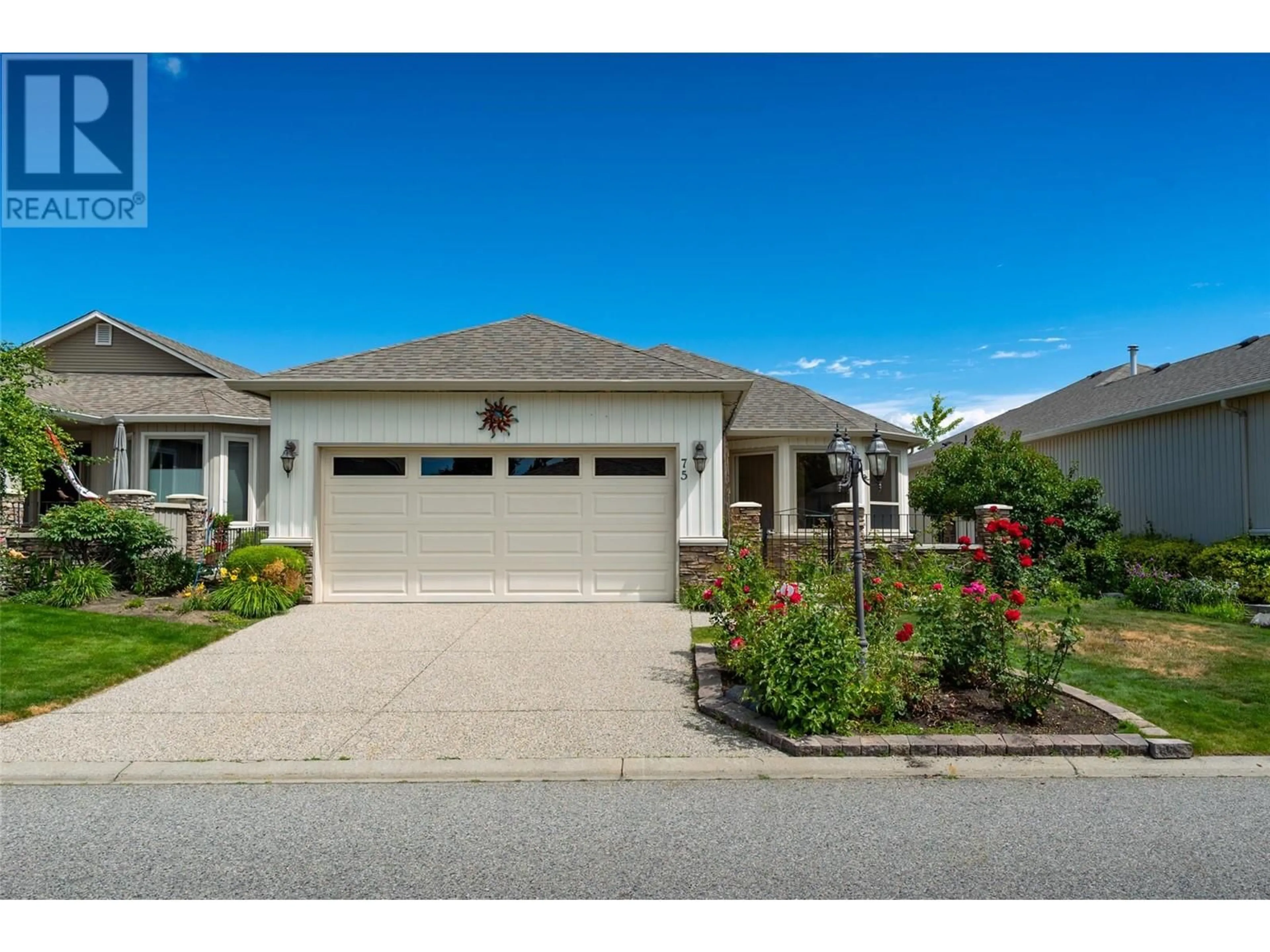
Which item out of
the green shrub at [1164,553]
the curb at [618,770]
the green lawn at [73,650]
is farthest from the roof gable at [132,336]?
the green shrub at [1164,553]

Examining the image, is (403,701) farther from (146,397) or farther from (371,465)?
(146,397)

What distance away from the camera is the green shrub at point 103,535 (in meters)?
10.8

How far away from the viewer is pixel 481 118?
36.1 ft

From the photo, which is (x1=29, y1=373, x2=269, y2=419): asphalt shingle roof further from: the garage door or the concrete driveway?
the concrete driveway

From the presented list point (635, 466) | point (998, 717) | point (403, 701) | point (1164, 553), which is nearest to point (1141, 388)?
point (1164, 553)

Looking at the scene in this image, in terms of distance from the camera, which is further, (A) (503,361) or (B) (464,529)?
(A) (503,361)

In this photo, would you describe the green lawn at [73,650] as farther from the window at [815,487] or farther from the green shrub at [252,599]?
the window at [815,487]

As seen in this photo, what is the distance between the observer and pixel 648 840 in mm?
3666

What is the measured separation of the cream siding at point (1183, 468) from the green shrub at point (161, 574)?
1711 cm

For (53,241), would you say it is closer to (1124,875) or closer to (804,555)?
(804,555)

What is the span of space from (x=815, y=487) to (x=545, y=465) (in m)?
6.66

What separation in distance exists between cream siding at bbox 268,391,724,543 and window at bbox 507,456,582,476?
25 centimetres

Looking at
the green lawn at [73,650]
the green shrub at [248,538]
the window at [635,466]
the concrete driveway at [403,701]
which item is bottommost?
the concrete driveway at [403,701]

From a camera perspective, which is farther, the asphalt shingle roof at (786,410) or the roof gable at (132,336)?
the roof gable at (132,336)
